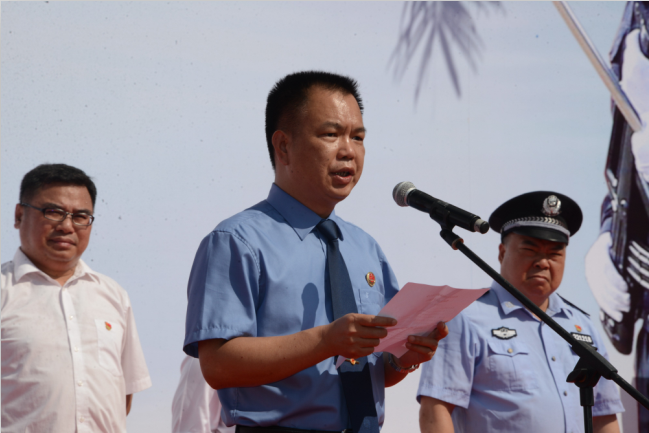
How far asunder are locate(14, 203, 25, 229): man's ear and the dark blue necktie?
55.8 inches

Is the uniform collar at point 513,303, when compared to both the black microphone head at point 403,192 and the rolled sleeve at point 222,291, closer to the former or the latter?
the black microphone head at point 403,192

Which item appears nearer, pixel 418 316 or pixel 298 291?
pixel 418 316

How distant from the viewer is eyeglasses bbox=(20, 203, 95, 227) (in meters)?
2.37

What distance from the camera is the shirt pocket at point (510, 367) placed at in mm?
2111

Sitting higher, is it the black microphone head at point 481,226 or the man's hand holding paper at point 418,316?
the black microphone head at point 481,226

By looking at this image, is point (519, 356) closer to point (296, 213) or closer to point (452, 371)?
point (452, 371)

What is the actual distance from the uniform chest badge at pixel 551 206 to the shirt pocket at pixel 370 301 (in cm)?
108

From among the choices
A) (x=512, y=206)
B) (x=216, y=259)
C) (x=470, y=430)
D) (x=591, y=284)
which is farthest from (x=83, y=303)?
(x=591, y=284)

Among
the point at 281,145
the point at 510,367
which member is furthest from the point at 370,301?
the point at 510,367

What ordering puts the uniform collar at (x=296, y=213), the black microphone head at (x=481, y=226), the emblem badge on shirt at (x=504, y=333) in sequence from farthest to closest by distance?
the emblem badge on shirt at (x=504, y=333) → the uniform collar at (x=296, y=213) → the black microphone head at (x=481, y=226)

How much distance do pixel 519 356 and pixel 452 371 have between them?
240 mm

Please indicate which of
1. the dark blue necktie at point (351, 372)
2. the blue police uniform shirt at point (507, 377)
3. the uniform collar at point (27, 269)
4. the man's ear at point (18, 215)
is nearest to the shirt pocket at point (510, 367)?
the blue police uniform shirt at point (507, 377)

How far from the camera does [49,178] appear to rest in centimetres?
239

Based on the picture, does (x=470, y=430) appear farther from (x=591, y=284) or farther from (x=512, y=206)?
(x=591, y=284)
